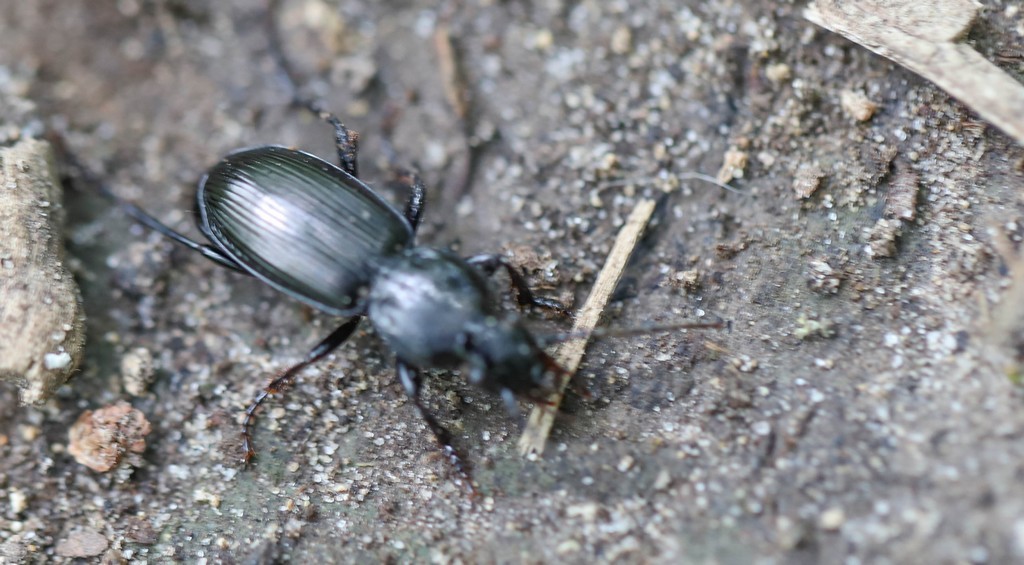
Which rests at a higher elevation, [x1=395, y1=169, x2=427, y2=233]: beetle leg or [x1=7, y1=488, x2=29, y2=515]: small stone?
[x1=395, y1=169, x2=427, y2=233]: beetle leg

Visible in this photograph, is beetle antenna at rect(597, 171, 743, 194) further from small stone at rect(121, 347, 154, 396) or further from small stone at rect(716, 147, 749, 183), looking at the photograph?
small stone at rect(121, 347, 154, 396)

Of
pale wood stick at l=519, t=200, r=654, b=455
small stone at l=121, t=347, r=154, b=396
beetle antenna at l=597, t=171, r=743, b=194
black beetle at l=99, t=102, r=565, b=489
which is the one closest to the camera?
black beetle at l=99, t=102, r=565, b=489

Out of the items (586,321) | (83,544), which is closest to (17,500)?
(83,544)

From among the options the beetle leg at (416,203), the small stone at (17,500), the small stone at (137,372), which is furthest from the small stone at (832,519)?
the small stone at (17,500)

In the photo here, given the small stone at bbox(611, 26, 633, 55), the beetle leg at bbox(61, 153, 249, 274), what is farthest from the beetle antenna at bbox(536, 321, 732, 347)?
the small stone at bbox(611, 26, 633, 55)

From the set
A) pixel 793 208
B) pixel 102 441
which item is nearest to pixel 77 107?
pixel 102 441

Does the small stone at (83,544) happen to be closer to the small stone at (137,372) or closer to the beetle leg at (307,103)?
the small stone at (137,372)

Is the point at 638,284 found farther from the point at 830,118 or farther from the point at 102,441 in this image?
the point at 102,441
